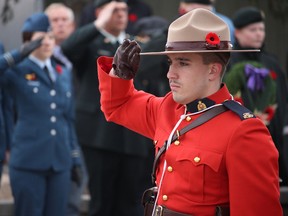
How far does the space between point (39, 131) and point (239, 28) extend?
184 cm

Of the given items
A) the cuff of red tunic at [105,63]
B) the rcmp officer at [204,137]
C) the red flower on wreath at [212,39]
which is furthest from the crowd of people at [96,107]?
the red flower on wreath at [212,39]

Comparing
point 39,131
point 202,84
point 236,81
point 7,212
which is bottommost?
point 7,212

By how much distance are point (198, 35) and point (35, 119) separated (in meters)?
3.20

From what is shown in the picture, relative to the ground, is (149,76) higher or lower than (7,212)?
higher

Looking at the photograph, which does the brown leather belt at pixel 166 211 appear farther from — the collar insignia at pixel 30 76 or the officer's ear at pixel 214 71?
the collar insignia at pixel 30 76

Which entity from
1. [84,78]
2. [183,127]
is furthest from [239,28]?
[183,127]

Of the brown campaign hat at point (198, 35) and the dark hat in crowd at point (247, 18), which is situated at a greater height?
the brown campaign hat at point (198, 35)

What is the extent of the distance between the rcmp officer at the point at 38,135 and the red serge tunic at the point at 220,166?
2813mm

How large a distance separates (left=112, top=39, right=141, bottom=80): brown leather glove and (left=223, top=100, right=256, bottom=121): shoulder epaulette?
0.48 m

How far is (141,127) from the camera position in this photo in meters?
4.35

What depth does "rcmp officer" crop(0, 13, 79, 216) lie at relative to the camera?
6867 mm

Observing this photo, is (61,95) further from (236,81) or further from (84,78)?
(236,81)

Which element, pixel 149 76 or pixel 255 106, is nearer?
pixel 255 106

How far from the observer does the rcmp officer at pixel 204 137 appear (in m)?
3.79
